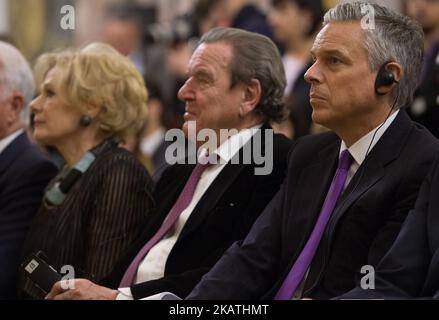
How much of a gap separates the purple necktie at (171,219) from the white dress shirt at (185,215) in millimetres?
14

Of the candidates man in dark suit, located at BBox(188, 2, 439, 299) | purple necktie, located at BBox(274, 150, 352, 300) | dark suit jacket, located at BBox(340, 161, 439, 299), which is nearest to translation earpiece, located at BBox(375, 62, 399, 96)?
man in dark suit, located at BBox(188, 2, 439, 299)

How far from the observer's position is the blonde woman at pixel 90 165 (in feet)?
13.1

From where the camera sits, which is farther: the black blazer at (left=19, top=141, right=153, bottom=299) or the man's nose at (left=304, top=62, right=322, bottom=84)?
the black blazer at (left=19, top=141, right=153, bottom=299)

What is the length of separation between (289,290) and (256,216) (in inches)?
18.6

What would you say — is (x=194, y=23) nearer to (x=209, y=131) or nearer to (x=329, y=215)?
(x=209, y=131)

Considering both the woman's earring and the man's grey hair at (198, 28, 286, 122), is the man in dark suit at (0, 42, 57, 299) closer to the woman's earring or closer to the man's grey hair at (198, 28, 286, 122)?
the woman's earring

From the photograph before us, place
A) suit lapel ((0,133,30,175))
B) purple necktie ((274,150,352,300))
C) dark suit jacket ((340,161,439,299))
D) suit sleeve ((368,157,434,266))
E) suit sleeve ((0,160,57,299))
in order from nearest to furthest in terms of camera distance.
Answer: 1. dark suit jacket ((340,161,439,299))
2. suit sleeve ((368,157,434,266))
3. purple necktie ((274,150,352,300))
4. suit sleeve ((0,160,57,299))
5. suit lapel ((0,133,30,175))

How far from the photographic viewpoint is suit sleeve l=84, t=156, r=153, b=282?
13.0 feet

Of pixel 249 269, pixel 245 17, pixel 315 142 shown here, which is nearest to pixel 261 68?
pixel 315 142

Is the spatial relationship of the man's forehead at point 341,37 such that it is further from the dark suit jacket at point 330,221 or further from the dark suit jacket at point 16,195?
the dark suit jacket at point 16,195

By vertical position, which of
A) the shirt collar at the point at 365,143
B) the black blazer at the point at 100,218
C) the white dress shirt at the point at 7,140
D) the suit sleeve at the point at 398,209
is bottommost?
the black blazer at the point at 100,218
